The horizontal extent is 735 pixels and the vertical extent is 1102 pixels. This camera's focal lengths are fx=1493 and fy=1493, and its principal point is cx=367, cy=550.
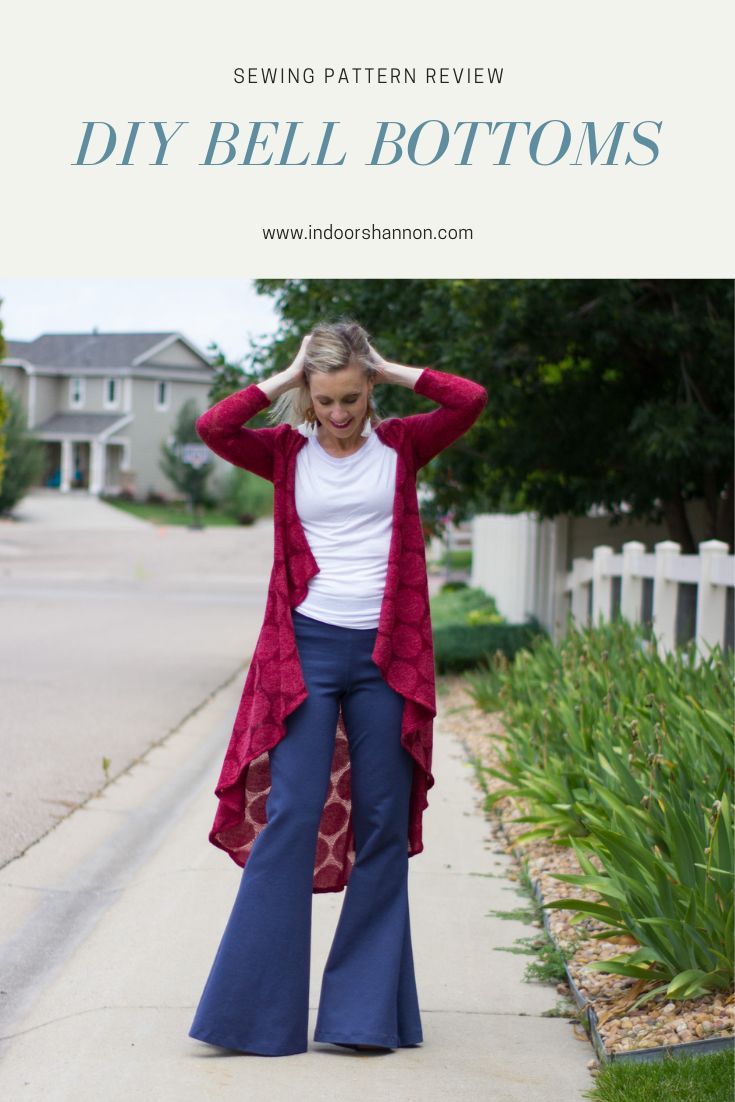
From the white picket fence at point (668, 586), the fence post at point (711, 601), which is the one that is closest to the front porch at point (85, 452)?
the white picket fence at point (668, 586)

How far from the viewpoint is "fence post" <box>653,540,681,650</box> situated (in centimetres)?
899

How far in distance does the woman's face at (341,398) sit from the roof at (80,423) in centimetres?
6382

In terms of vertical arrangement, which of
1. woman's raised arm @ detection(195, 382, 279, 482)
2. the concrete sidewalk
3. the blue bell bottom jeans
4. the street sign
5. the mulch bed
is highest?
the street sign

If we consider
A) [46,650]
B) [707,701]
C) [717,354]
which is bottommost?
[46,650]

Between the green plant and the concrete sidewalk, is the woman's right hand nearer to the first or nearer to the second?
the green plant

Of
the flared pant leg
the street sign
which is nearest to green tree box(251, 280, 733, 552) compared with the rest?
the flared pant leg

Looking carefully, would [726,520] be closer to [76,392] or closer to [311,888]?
[311,888]

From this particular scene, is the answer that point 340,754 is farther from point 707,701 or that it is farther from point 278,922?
point 707,701

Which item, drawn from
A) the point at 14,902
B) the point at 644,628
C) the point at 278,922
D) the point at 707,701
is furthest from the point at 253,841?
the point at 644,628

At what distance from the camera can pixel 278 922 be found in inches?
149

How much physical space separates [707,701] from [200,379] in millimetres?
64679

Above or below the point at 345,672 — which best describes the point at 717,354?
above

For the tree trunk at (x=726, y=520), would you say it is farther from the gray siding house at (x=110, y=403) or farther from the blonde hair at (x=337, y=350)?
the gray siding house at (x=110, y=403)

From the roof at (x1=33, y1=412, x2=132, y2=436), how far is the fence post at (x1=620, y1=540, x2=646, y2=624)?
5806 centimetres
